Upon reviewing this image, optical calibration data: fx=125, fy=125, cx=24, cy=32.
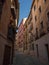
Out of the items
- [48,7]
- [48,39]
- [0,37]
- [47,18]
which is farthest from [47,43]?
[0,37]

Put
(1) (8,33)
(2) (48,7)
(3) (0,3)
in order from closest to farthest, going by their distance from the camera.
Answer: (3) (0,3) → (1) (8,33) → (2) (48,7)

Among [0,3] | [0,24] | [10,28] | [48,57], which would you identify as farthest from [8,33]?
[48,57]

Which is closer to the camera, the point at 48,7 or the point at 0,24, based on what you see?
the point at 0,24

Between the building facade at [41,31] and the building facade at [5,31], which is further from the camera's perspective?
the building facade at [41,31]

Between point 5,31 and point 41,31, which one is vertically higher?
point 41,31

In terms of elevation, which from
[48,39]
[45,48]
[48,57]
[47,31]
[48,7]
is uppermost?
[48,7]

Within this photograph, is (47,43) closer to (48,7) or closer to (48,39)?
(48,39)

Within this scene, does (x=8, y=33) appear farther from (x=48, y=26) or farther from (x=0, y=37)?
A: (x=48, y=26)

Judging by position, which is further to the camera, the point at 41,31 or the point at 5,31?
the point at 41,31

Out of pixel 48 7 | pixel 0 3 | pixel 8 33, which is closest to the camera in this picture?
pixel 0 3

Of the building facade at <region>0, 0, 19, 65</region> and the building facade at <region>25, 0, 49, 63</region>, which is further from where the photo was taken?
the building facade at <region>25, 0, 49, 63</region>

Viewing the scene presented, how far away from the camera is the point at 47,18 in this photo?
15.3 m

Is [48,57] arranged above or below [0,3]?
below

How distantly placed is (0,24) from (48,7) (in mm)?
9579
